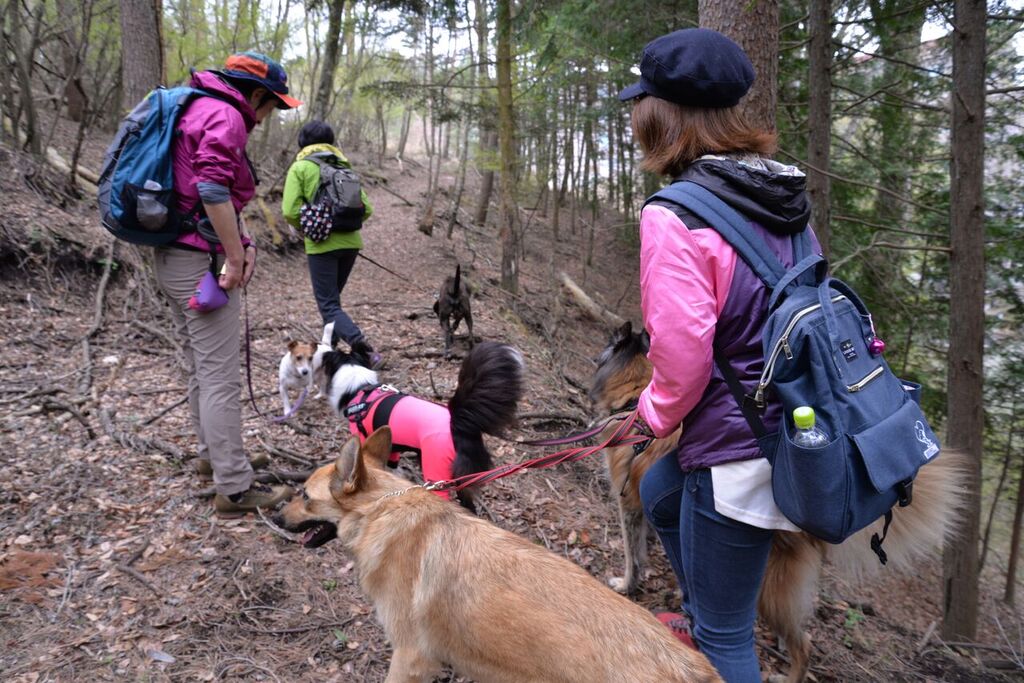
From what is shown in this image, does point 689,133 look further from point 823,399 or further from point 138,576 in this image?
point 138,576

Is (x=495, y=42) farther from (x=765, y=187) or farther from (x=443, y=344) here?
(x=765, y=187)

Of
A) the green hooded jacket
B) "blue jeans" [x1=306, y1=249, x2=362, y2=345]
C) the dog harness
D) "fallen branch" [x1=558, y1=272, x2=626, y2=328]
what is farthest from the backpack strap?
"fallen branch" [x1=558, y1=272, x2=626, y2=328]

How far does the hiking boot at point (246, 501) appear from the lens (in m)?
4.20

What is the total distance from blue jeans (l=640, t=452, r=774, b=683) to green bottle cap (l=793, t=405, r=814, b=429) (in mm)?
428

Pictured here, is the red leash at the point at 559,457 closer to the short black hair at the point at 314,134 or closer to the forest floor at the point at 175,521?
the forest floor at the point at 175,521

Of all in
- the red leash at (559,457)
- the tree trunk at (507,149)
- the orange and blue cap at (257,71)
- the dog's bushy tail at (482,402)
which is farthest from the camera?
the tree trunk at (507,149)

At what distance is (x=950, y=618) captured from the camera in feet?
18.9

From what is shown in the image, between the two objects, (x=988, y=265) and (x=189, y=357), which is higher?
(x=988, y=265)

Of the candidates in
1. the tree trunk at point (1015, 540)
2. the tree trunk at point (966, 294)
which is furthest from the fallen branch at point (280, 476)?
the tree trunk at point (1015, 540)

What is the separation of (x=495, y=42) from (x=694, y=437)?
9371 millimetres

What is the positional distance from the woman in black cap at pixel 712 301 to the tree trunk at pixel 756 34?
2.45 m

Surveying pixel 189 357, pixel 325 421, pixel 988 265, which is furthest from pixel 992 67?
pixel 189 357

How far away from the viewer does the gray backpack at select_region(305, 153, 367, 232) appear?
6.46 m

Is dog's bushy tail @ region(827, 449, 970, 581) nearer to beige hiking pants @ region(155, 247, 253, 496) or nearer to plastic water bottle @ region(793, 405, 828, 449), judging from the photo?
plastic water bottle @ region(793, 405, 828, 449)
